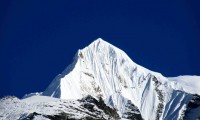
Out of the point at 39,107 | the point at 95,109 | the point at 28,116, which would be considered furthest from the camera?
the point at 95,109

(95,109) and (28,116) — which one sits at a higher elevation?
(95,109)

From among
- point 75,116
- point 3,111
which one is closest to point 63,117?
point 75,116

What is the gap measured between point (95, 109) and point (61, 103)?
33.6 feet

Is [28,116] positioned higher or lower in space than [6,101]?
lower

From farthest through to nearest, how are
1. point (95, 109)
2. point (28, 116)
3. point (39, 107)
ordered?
point (95, 109)
point (39, 107)
point (28, 116)

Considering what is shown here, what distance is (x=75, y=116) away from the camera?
176875 mm

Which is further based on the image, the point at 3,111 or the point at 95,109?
the point at 95,109

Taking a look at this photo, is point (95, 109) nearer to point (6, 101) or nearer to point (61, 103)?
point (61, 103)

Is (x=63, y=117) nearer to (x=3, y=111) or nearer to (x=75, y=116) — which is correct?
(x=75, y=116)

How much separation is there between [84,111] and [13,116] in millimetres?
20382

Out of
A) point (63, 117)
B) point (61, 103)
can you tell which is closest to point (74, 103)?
Result: point (61, 103)

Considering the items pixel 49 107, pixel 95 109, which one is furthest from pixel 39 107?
pixel 95 109

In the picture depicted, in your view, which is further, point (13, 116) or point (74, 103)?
point (74, 103)

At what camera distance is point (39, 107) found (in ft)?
586
